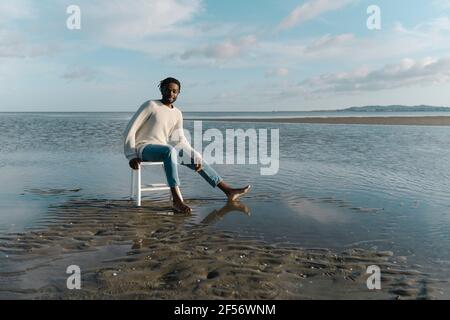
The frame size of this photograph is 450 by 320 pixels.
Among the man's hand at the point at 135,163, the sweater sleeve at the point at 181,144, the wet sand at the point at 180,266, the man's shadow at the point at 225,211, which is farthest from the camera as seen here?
the sweater sleeve at the point at 181,144

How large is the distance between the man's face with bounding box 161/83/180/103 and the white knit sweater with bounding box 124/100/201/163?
0.13 metres

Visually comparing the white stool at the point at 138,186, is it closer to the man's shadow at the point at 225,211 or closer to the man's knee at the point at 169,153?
the man's knee at the point at 169,153

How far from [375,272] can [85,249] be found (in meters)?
3.00

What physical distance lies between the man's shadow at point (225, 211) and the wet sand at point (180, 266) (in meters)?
0.32

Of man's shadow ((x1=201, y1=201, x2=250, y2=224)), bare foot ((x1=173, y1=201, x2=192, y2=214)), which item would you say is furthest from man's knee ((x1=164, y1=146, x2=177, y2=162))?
man's shadow ((x1=201, y1=201, x2=250, y2=224))

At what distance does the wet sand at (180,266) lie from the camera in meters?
3.52

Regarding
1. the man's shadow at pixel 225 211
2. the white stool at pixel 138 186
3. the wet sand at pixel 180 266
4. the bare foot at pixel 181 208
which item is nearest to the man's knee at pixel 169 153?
the white stool at pixel 138 186

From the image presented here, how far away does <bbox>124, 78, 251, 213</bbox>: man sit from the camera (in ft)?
21.5

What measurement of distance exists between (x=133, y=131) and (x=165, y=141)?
1.93 feet

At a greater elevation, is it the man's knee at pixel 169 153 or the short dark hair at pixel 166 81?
the short dark hair at pixel 166 81

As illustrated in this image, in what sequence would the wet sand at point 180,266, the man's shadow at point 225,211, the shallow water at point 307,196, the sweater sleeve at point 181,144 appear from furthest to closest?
the sweater sleeve at point 181,144
the man's shadow at point 225,211
the shallow water at point 307,196
the wet sand at point 180,266

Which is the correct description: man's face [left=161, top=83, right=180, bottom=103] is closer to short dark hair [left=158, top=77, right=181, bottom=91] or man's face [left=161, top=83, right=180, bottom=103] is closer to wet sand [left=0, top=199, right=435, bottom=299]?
short dark hair [left=158, top=77, right=181, bottom=91]

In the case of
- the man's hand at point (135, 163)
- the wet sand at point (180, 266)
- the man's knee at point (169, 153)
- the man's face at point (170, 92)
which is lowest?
the wet sand at point (180, 266)
